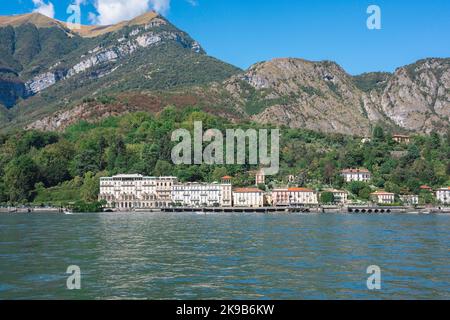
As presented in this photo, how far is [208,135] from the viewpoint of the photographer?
181875mm

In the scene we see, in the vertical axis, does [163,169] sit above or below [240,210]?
above

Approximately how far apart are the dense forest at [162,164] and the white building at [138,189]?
12.7ft

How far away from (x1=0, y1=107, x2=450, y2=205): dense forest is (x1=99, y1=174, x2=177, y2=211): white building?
3.88m

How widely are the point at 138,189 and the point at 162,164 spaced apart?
35.9 feet

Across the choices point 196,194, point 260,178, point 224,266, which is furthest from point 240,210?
point 224,266

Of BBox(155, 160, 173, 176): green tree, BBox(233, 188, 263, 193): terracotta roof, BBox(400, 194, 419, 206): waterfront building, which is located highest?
BBox(155, 160, 173, 176): green tree

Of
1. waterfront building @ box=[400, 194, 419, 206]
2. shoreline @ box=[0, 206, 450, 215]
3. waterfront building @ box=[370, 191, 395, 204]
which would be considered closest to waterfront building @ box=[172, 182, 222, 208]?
shoreline @ box=[0, 206, 450, 215]

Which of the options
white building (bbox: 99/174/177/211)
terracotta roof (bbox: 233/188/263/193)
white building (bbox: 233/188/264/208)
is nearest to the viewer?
white building (bbox: 233/188/264/208)

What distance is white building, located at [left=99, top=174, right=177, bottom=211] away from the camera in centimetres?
15088

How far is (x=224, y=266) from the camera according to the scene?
36906mm

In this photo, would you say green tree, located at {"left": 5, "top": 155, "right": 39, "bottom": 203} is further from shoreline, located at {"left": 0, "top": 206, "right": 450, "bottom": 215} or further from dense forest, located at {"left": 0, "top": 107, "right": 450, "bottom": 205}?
shoreline, located at {"left": 0, "top": 206, "right": 450, "bottom": 215}

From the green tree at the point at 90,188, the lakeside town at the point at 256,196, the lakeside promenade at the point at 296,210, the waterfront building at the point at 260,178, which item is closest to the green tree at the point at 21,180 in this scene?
the lakeside town at the point at 256,196

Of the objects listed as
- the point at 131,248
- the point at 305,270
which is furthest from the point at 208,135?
the point at 305,270

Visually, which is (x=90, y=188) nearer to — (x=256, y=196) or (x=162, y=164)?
(x=162, y=164)
